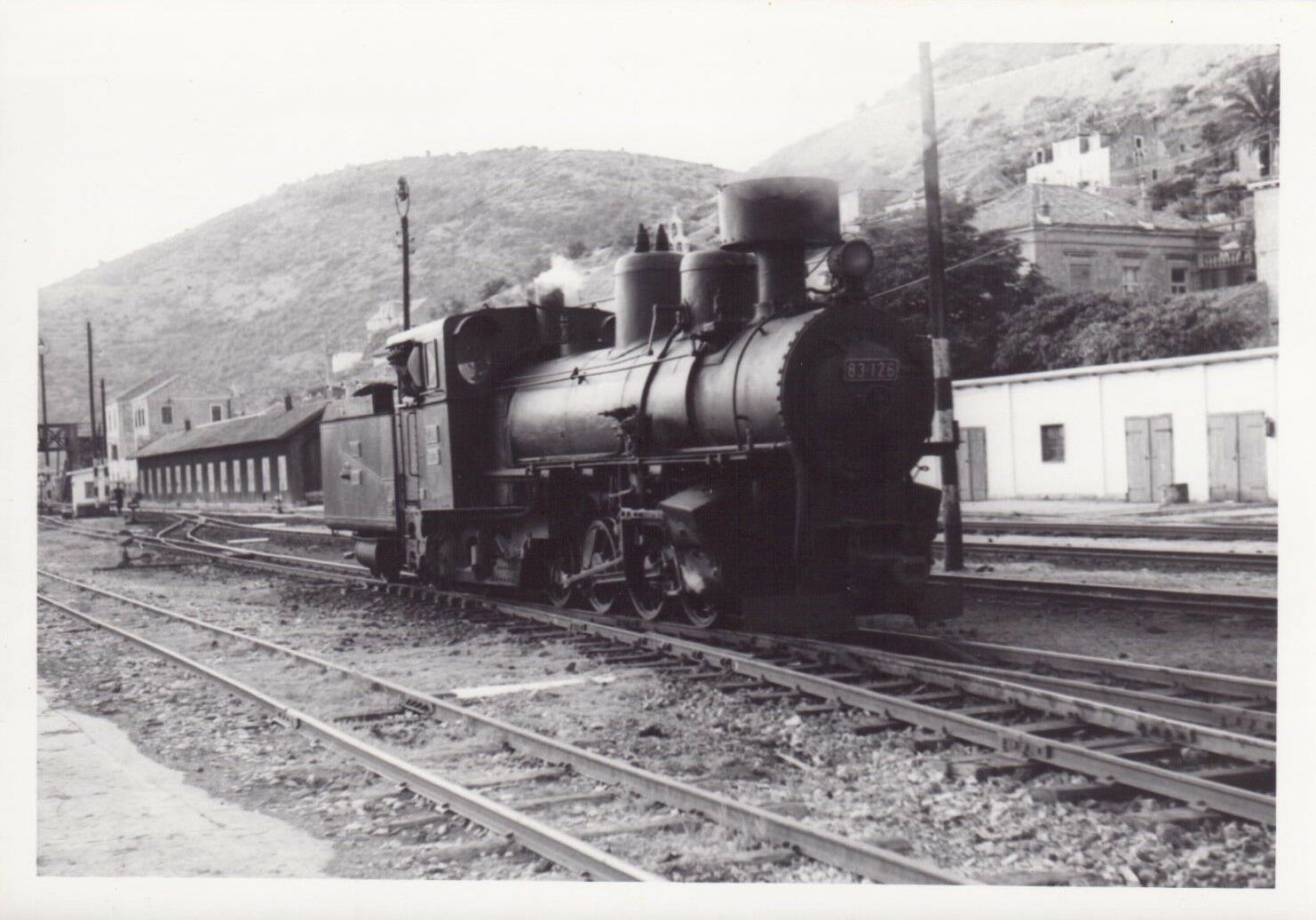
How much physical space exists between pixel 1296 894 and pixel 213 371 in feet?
53.7

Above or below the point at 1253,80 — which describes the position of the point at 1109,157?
above

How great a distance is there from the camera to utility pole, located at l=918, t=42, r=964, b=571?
11.8m

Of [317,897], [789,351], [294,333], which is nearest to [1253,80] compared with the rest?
[789,351]

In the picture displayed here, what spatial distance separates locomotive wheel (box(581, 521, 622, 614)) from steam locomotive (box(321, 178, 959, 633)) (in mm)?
18

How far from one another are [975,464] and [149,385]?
1600 centimetres

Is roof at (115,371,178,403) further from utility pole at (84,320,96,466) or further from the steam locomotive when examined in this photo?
the steam locomotive

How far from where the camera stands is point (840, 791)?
530cm

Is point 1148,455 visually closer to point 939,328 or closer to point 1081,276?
point 1081,276

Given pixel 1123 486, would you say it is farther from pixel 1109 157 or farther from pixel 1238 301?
pixel 1109 157

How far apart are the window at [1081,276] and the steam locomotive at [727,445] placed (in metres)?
14.2

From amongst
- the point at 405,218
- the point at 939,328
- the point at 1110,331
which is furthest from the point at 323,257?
the point at 1110,331

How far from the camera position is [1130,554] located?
42.7ft

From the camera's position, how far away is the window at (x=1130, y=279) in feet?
71.7

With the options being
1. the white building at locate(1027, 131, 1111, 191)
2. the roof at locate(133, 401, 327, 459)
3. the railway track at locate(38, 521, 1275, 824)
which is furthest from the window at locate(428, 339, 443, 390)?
the white building at locate(1027, 131, 1111, 191)
